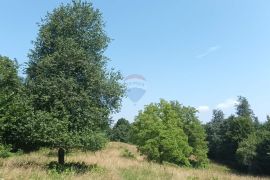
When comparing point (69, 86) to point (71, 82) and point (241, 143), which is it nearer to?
point (71, 82)

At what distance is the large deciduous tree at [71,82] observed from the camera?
20.7 m

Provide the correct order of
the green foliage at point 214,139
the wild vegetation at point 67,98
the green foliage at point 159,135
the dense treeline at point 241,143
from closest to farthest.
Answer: the wild vegetation at point 67,98, the green foliage at point 159,135, the dense treeline at point 241,143, the green foliage at point 214,139

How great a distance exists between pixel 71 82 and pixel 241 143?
61.9 metres

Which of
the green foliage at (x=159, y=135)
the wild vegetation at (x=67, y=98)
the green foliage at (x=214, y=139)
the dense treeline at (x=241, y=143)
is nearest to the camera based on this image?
the wild vegetation at (x=67, y=98)

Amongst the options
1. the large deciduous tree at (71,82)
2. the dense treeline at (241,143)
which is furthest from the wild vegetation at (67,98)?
the dense treeline at (241,143)

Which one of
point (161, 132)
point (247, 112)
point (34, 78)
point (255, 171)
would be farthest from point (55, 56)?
point (247, 112)

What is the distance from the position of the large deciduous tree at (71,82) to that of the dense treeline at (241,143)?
50.7m

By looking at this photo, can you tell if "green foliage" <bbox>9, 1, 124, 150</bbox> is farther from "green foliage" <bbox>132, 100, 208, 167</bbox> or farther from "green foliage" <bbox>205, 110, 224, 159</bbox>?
"green foliage" <bbox>205, 110, 224, 159</bbox>

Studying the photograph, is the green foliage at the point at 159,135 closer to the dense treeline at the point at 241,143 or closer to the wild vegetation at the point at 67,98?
the wild vegetation at the point at 67,98

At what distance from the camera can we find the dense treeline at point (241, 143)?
2731 inches

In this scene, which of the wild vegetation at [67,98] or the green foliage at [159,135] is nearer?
the wild vegetation at [67,98]

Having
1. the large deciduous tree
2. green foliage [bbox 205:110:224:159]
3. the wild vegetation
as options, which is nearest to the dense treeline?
green foliage [bbox 205:110:224:159]

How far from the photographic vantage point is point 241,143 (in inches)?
2992

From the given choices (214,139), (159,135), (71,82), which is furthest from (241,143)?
(71,82)
